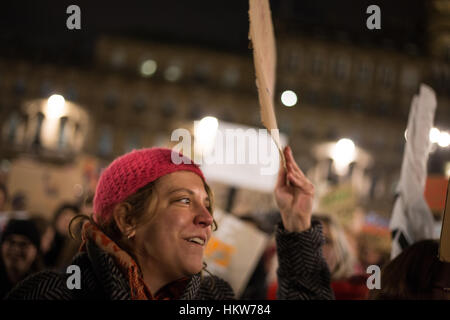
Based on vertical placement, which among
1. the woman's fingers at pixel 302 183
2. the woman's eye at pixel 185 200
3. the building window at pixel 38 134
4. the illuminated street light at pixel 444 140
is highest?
the building window at pixel 38 134

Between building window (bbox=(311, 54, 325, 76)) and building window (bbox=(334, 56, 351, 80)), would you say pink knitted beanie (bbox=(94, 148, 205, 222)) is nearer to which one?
building window (bbox=(311, 54, 325, 76))

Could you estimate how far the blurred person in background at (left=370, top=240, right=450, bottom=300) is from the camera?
Result: 65.7 inches

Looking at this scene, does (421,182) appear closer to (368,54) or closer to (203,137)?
(203,137)

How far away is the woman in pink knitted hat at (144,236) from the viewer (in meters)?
1.40

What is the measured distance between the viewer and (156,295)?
151 centimetres

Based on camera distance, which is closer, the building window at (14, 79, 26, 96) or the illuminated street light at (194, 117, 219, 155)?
the illuminated street light at (194, 117, 219, 155)

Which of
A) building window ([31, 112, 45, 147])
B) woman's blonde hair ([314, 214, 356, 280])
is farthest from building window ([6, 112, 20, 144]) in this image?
woman's blonde hair ([314, 214, 356, 280])

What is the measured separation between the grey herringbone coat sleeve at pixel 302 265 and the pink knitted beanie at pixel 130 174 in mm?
384

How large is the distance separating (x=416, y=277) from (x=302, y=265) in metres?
0.34

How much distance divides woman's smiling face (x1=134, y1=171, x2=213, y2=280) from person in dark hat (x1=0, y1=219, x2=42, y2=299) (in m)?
1.72

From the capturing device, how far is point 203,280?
174 cm

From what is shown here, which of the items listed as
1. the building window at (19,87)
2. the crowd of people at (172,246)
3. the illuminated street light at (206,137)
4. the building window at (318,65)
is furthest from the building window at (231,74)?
the crowd of people at (172,246)

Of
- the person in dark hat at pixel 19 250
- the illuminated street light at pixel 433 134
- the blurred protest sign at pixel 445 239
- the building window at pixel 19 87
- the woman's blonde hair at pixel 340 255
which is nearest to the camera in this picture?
the blurred protest sign at pixel 445 239

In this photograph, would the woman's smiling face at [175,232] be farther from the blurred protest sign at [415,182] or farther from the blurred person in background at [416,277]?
the blurred protest sign at [415,182]
